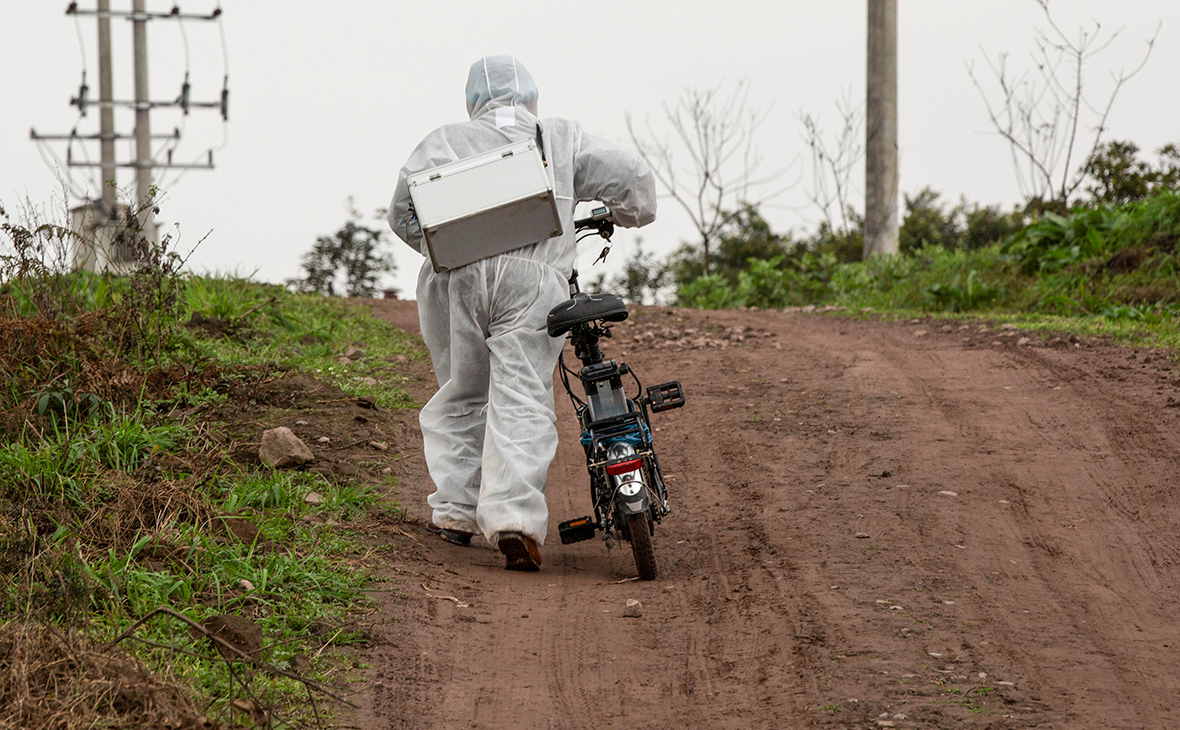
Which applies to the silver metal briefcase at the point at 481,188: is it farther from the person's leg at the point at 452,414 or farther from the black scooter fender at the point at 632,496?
the black scooter fender at the point at 632,496

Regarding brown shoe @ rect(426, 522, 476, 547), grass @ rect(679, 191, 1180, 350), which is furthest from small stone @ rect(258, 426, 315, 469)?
grass @ rect(679, 191, 1180, 350)

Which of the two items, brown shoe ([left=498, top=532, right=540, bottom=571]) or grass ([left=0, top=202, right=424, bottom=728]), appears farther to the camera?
brown shoe ([left=498, top=532, right=540, bottom=571])

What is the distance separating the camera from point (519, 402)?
4.24 metres

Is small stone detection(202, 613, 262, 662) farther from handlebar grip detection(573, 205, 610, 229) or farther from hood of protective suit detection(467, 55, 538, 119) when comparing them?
hood of protective suit detection(467, 55, 538, 119)

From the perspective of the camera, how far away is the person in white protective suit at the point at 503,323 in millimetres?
4164

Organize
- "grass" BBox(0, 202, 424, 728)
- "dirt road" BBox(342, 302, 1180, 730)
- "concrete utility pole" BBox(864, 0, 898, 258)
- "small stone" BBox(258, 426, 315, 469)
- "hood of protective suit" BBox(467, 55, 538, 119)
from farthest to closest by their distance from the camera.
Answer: "concrete utility pole" BBox(864, 0, 898, 258)
"small stone" BBox(258, 426, 315, 469)
"hood of protective suit" BBox(467, 55, 538, 119)
"dirt road" BBox(342, 302, 1180, 730)
"grass" BBox(0, 202, 424, 728)

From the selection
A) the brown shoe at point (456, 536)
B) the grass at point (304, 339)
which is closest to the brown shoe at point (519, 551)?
the brown shoe at point (456, 536)

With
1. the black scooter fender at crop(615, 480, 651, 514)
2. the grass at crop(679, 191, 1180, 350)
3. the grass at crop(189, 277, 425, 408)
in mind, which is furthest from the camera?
the grass at crop(679, 191, 1180, 350)

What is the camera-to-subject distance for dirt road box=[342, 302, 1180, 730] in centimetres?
298

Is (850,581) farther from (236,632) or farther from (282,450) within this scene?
(282,450)

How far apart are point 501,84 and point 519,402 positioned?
1.25 m

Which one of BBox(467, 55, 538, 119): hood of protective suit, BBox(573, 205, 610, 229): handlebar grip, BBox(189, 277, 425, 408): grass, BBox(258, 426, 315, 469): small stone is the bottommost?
BBox(258, 426, 315, 469): small stone

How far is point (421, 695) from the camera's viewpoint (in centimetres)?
306

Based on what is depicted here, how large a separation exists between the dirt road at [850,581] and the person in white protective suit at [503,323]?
25 cm
